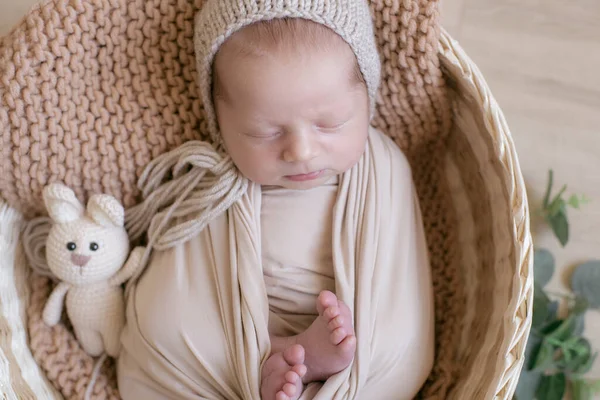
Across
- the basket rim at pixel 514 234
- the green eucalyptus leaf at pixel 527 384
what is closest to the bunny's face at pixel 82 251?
the basket rim at pixel 514 234

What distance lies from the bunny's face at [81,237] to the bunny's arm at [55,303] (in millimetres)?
37

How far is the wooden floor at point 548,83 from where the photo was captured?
57.0 inches

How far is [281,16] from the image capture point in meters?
0.93

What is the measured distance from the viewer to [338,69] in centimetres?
95

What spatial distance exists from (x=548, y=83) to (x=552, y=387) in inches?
28.2

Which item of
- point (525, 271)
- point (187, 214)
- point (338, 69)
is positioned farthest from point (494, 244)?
point (187, 214)

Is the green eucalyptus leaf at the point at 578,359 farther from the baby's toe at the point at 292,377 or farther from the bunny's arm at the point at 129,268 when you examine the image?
the bunny's arm at the point at 129,268

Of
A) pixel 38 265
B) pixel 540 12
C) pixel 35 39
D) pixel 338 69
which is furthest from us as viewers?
pixel 540 12

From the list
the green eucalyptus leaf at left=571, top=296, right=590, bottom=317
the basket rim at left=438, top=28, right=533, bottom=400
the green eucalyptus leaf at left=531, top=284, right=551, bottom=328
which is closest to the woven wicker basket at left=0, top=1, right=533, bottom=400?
the basket rim at left=438, top=28, right=533, bottom=400

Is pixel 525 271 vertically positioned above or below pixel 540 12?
below

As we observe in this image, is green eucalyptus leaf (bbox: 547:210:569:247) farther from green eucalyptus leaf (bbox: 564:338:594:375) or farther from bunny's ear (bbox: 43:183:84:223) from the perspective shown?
bunny's ear (bbox: 43:183:84:223)

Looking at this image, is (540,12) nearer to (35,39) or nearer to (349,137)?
(349,137)

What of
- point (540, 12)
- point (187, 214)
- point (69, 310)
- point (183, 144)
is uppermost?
point (540, 12)

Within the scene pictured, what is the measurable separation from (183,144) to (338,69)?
341 mm
